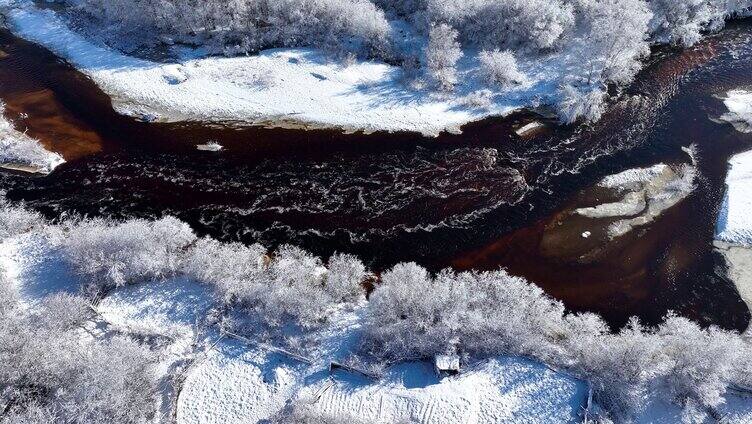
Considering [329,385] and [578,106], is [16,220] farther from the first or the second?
[578,106]

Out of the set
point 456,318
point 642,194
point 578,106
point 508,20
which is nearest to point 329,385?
point 456,318

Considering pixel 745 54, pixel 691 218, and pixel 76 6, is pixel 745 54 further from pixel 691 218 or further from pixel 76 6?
pixel 76 6

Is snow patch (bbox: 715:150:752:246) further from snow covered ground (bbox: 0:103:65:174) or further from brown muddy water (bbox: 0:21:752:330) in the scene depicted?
snow covered ground (bbox: 0:103:65:174)

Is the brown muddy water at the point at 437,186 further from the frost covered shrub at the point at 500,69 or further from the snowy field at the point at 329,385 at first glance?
the snowy field at the point at 329,385

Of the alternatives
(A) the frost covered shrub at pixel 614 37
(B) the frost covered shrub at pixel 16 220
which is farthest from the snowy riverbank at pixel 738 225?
(B) the frost covered shrub at pixel 16 220

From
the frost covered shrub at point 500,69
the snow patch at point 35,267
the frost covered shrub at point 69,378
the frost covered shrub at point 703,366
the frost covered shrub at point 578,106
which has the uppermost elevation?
the frost covered shrub at point 500,69

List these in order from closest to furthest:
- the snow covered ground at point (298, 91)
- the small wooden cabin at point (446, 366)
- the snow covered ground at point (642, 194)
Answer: the small wooden cabin at point (446, 366) → the snow covered ground at point (642, 194) → the snow covered ground at point (298, 91)
